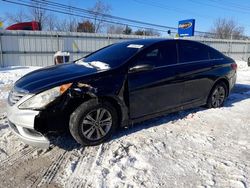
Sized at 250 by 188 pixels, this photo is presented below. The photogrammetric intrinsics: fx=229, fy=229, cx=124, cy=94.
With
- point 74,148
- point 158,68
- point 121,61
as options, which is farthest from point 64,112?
point 158,68

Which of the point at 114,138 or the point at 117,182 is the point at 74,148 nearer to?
the point at 114,138

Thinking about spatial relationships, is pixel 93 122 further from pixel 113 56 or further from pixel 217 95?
pixel 217 95

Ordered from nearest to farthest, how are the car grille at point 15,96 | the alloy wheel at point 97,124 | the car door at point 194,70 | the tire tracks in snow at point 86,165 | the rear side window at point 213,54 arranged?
the tire tracks in snow at point 86,165 < the car grille at point 15,96 < the alloy wheel at point 97,124 < the car door at point 194,70 < the rear side window at point 213,54

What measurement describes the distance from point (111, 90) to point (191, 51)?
2179 mm

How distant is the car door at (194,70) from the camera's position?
439 cm

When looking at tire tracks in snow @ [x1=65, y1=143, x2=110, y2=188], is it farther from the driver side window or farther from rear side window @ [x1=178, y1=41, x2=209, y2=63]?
rear side window @ [x1=178, y1=41, x2=209, y2=63]

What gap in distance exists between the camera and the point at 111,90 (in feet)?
11.0

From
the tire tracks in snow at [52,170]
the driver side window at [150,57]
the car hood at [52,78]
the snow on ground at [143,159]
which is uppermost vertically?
the driver side window at [150,57]

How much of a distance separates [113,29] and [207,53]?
34402mm

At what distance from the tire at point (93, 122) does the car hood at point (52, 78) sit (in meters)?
0.42

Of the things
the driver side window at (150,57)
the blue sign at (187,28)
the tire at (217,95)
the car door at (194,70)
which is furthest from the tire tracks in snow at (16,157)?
the blue sign at (187,28)

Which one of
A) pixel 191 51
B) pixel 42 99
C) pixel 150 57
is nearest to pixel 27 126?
pixel 42 99

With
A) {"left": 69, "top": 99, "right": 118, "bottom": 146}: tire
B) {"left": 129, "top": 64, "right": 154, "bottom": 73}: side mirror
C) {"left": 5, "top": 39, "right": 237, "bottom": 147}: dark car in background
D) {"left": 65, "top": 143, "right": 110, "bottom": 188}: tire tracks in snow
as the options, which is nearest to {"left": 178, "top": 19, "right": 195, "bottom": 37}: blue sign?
{"left": 5, "top": 39, "right": 237, "bottom": 147}: dark car in background

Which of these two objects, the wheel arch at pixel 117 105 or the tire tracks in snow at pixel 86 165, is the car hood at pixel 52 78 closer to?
the wheel arch at pixel 117 105
